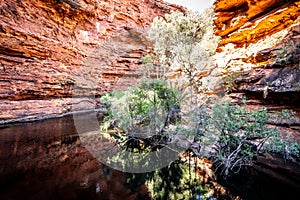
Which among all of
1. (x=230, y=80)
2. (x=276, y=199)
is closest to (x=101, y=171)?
(x=276, y=199)

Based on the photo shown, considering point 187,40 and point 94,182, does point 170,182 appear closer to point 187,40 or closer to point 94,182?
point 94,182

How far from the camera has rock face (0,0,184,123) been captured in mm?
11305

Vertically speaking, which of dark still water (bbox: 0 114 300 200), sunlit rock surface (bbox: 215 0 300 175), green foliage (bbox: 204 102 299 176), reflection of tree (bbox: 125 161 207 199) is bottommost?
reflection of tree (bbox: 125 161 207 199)

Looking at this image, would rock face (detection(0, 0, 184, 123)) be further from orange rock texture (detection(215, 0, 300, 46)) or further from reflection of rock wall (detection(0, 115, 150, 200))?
orange rock texture (detection(215, 0, 300, 46))

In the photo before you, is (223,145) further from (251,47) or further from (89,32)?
(89,32)

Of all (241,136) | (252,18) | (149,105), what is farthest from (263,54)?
(149,105)

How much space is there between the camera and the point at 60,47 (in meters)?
14.5

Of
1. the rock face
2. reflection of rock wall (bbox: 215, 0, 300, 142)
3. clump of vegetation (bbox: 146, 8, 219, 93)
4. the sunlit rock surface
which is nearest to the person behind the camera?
the sunlit rock surface

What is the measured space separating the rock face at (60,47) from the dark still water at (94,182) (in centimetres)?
713

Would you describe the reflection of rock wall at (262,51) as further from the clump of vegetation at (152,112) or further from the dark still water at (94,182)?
the clump of vegetation at (152,112)

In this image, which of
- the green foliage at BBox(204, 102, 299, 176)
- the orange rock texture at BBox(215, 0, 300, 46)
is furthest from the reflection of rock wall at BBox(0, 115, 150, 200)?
the orange rock texture at BBox(215, 0, 300, 46)

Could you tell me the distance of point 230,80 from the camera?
25.3ft

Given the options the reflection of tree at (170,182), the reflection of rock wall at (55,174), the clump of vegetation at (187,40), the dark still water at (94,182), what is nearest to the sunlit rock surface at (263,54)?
the dark still water at (94,182)

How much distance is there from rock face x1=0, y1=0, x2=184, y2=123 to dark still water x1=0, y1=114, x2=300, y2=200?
7132mm
